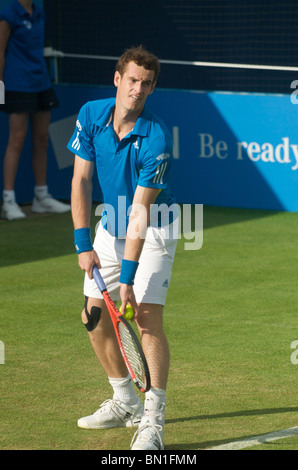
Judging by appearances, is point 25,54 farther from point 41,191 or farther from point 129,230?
point 129,230

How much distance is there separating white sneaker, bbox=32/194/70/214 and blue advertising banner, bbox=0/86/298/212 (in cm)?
89

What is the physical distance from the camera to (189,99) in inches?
489

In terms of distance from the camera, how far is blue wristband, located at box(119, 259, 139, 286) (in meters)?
4.86

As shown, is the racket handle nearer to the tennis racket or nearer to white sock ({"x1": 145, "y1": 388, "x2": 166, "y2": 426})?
the tennis racket

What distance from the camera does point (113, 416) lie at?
5.27 m

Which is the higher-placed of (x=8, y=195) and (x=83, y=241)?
(x=8, y=195)

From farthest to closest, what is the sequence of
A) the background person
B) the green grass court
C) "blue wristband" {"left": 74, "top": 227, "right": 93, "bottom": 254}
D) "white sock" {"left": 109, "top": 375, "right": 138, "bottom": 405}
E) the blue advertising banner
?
the blue advertising banner
the background person
"white sock" {"left": 109, "top": 375, "right": 138, "bottom": 405}
the green grass court
"blue wristband" {"left": 74, "top": 227, "right": 93, "bottom": 254}

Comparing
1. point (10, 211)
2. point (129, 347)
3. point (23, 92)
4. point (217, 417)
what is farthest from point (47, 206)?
point (129, 347)

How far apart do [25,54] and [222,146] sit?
8.79 feet

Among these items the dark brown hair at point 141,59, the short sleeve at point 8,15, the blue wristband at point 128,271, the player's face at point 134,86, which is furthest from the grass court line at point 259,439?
the short sleeve at point 8,15

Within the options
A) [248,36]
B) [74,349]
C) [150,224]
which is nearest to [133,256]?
[150,224]

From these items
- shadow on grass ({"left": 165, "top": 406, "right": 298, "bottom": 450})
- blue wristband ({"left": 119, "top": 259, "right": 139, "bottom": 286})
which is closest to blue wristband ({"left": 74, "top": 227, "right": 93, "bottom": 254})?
blue wristband ({"left": 119, "top": 259, "right": 139, "bottom": 286})

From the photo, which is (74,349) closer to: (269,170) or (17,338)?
(17,338)

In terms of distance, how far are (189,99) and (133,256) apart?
7759mm
